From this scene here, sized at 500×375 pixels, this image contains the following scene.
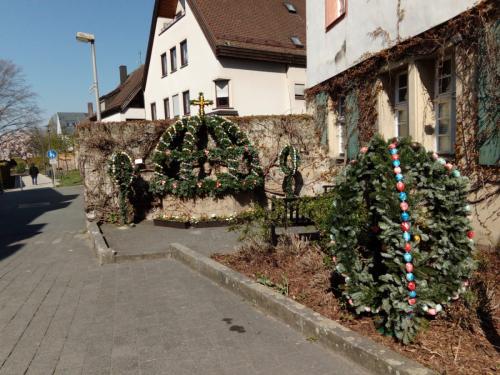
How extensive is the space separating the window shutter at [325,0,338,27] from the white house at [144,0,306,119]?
301 inches

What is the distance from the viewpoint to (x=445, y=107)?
7551 millimetres

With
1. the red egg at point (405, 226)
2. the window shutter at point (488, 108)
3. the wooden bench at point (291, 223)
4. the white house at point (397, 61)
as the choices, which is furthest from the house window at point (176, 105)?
the red egg at point (405, 226)

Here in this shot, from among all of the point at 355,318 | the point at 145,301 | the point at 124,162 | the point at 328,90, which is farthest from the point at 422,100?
the point at 124,162

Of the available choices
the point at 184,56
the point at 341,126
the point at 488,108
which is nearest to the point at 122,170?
the point at 341,126

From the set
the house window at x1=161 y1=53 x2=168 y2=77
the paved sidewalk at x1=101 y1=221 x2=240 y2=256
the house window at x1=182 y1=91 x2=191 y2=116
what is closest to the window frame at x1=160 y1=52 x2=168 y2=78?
the house window at x1=161 y1=53 x2=168 y2=77

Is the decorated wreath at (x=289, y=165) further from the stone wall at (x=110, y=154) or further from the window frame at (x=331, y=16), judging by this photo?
the window frame at (x=331, y=16)

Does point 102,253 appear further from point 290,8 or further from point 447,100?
point 290,8

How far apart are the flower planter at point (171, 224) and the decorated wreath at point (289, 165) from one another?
3.08 metres

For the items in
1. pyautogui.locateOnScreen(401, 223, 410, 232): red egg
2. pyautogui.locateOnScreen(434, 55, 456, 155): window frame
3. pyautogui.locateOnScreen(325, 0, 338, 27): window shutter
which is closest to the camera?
pyautogui.locateOnScreen(401, 223, 410, 232): red egg

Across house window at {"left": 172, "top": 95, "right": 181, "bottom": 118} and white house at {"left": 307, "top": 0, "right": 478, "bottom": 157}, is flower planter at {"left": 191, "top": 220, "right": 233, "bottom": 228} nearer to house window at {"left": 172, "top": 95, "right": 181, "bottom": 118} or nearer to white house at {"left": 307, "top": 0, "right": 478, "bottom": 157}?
white house at {"left": 307, "top": 0, "right": 478, "bottom": 157}

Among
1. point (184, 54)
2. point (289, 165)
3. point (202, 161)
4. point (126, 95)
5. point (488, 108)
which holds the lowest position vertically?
point (289, 165)

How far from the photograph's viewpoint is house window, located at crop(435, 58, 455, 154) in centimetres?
731

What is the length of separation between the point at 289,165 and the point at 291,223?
18.7 feet

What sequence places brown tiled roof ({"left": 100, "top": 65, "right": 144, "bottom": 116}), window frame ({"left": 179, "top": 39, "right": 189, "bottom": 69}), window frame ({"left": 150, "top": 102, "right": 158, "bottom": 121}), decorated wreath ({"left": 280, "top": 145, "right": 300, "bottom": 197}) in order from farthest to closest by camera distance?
brown tiled roof ({"left": 100, "top": 65, "right": 144, "bottom": 116}) → window frame ({"left": 150, "top": 102, "right": 158, "bottom": 121}) → window frame ({"left": 179, "top": 39, "right": 189, "bottom": 69}) → decorated wreath ({"left": 280, "top": 145, "right": 300, "bottom": 197})
